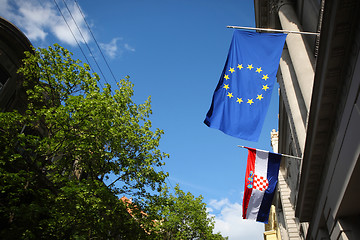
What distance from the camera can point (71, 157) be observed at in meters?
13.0

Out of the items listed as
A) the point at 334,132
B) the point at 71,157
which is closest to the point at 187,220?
the point at 71,157

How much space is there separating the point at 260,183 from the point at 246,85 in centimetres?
410

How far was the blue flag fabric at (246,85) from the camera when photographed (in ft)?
27.5

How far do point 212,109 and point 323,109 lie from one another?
365cm

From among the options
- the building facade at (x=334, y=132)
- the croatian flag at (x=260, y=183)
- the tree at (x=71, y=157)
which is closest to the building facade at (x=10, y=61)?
the tree at (x=71, y=157)

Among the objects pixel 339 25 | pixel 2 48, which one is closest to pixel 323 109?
pixel 339 25

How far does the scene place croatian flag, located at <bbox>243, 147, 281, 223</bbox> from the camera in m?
9.55

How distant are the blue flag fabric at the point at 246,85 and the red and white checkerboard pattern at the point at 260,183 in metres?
2.35

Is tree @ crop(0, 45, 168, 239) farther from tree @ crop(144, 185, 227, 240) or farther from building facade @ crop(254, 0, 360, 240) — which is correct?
tree @ crop(144, 185, 227, 240)

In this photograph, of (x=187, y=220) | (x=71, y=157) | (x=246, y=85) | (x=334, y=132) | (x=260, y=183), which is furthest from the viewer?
(x=187, y=220)

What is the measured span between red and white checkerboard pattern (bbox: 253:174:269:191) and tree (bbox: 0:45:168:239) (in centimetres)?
679

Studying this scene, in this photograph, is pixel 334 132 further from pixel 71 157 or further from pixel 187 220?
pixel 187 220

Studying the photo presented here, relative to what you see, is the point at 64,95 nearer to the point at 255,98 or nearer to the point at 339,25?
the point at 255,98

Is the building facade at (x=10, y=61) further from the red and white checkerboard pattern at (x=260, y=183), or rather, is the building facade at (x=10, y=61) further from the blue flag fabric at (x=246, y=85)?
the red and white checkerboard pattern at (x=260, y=183)
